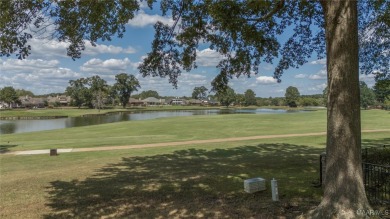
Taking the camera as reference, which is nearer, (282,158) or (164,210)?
(164,210)

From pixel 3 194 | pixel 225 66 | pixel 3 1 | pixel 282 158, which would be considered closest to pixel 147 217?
pixel 3 194

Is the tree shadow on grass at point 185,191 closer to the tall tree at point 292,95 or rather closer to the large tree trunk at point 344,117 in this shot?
the large tree trunk at point 344,117

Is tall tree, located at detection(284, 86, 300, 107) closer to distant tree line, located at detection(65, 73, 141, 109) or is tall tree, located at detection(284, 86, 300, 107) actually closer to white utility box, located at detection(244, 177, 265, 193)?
distant tree line, located at detection(65, 73, 141, 109)

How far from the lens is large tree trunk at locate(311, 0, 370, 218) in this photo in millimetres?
6288

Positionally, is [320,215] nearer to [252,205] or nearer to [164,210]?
[252,205]

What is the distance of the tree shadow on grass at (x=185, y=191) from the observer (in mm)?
7688

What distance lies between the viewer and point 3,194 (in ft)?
31.0

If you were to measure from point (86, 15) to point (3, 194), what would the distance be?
5.42 metres

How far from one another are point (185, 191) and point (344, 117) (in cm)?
470

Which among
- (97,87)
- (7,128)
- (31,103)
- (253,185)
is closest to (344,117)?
(253,185)

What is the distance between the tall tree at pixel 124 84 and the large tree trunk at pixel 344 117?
127 m

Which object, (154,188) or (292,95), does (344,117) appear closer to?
(154,188)

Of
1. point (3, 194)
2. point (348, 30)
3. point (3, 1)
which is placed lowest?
point (3, 194)

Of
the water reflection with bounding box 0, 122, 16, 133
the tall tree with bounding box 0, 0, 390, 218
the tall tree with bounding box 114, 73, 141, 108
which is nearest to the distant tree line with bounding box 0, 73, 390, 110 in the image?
the tall tree with bounding box 114, 73, 141, 108
